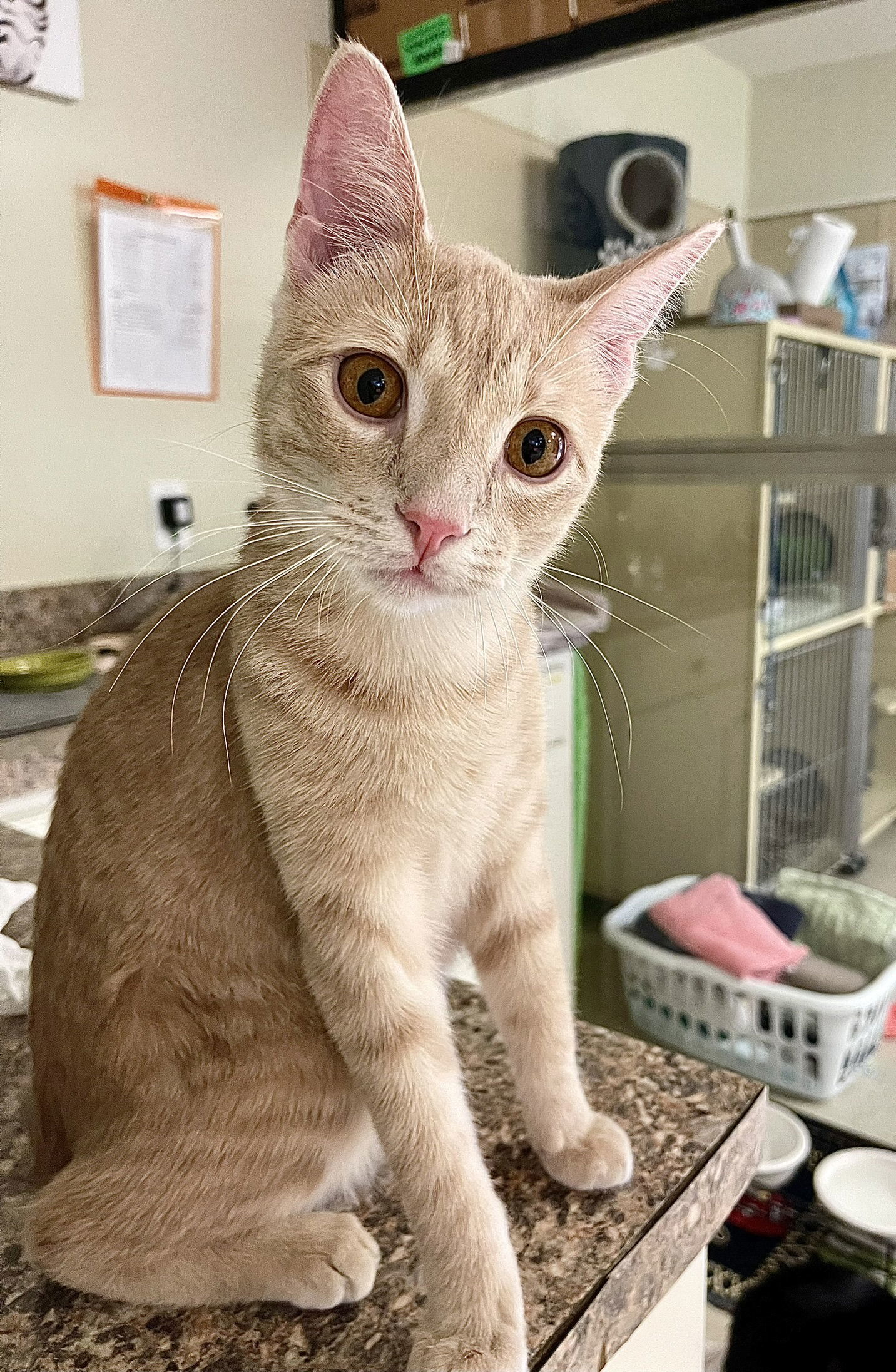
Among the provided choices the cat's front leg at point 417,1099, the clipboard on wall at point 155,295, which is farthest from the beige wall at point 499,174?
the cat's front leg at point 417,1099

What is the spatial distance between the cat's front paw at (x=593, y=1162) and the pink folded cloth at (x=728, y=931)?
1407 millimetres

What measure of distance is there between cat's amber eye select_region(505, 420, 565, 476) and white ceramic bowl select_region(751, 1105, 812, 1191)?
60.0 inches

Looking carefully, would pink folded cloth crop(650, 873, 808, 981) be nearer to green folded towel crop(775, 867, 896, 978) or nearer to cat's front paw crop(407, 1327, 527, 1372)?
green folded towel crop(775, 867, 896, 978)

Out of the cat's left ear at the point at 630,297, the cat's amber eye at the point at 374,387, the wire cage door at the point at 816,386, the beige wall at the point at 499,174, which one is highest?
the beige wall at the point at 499,174

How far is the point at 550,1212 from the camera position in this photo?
619mm

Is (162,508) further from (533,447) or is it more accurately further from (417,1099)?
(417,1099)

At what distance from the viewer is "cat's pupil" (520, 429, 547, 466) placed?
0.59 meters

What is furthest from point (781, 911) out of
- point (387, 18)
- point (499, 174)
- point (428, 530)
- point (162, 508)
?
point (387, 18)

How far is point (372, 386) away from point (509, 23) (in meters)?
1.69

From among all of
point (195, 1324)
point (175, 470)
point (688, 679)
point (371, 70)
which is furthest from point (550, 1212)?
point (688, 679)

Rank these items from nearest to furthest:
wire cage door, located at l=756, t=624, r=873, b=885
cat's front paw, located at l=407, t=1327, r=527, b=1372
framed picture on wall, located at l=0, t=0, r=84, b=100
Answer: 1. cat's front paw, located at l=407, t=1327, r=527, b=1372
2. framed picture on wall, located at l=0, t=0, r=84, b=100
3. wire cage door, located at l=756, t=624, r=873, b=885

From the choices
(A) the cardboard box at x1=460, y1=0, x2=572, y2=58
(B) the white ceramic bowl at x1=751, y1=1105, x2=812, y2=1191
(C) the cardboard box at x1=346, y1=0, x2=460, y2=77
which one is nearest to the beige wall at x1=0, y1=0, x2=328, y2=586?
(C) the cardboard box at x1=346, y1=0, x2=460, y2=77

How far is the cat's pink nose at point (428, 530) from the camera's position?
1.73 feet

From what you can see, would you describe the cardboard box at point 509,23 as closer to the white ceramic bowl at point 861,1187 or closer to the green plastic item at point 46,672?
the green plastic item at point 46,672
